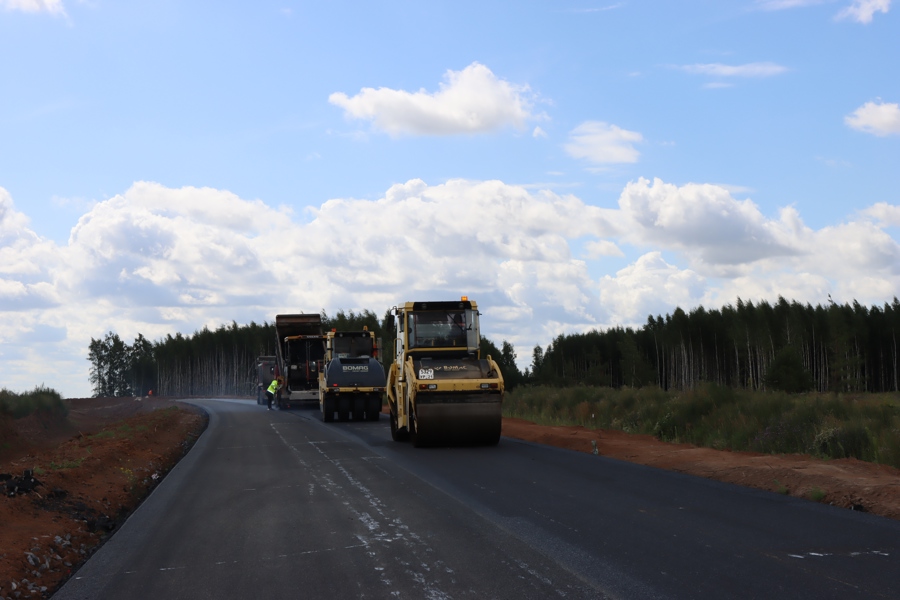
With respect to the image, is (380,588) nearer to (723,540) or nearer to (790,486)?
(723,540)

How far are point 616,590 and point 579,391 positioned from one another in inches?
1090

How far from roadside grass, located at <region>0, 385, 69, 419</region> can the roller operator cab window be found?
24.8 meters

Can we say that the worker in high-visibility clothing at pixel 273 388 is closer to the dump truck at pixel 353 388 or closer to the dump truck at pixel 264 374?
the dump truck at pixel 264 374

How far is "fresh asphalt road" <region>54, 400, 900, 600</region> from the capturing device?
7031 mm

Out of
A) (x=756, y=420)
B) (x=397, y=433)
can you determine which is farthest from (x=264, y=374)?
(x=756, y=420)

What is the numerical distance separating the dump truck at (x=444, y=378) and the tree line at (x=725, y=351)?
1618 centimetres

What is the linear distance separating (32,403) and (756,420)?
3746 centimetres

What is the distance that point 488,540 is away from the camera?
28.8 ft

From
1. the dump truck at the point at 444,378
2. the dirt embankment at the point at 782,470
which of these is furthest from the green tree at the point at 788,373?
the dump truck at the point at 444,378

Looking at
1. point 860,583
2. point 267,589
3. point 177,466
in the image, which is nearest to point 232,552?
point 267,589

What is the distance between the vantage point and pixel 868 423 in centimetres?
1656

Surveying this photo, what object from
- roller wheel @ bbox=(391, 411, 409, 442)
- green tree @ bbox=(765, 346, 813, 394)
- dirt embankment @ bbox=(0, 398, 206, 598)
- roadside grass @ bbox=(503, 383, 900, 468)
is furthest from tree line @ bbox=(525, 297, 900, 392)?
dirt embankment @ bbox=(0, 398, 206, 598)

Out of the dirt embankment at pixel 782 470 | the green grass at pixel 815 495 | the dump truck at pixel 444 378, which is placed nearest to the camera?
the dirt embankment at pixel 782 470

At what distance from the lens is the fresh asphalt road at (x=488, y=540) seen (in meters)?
7.03
